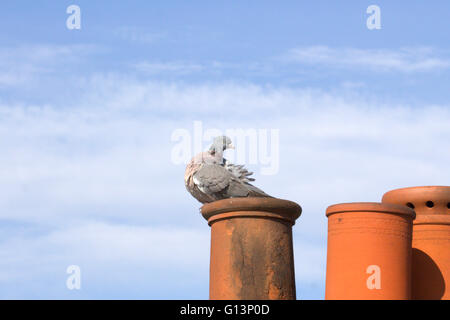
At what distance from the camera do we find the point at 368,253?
49.1 feet

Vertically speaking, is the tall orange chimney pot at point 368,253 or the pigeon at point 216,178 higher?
the pigeon at point 216,178

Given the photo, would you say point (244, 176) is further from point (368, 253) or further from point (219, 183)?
point (368, 253)

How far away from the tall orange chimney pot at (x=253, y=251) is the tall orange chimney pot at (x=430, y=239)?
2.78 m

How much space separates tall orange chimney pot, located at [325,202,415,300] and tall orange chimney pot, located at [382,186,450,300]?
3.63ft

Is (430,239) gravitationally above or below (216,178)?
below

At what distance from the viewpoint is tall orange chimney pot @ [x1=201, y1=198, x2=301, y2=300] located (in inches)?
560

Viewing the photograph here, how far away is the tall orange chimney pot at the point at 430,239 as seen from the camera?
53.5 feet

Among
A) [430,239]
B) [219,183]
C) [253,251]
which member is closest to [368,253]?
[253,251]

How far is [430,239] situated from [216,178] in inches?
139

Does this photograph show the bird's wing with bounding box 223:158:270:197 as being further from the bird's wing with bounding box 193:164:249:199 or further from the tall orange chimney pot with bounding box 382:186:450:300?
the tall orange chimney pot with bounding box 382:186:450:300

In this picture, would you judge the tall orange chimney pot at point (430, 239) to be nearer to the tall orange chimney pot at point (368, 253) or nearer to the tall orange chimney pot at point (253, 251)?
the tall orange chimney pot at point (368, 253)

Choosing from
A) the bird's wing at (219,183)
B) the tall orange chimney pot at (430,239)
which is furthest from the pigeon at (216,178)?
the tall orange chimney pot at (430,239)
